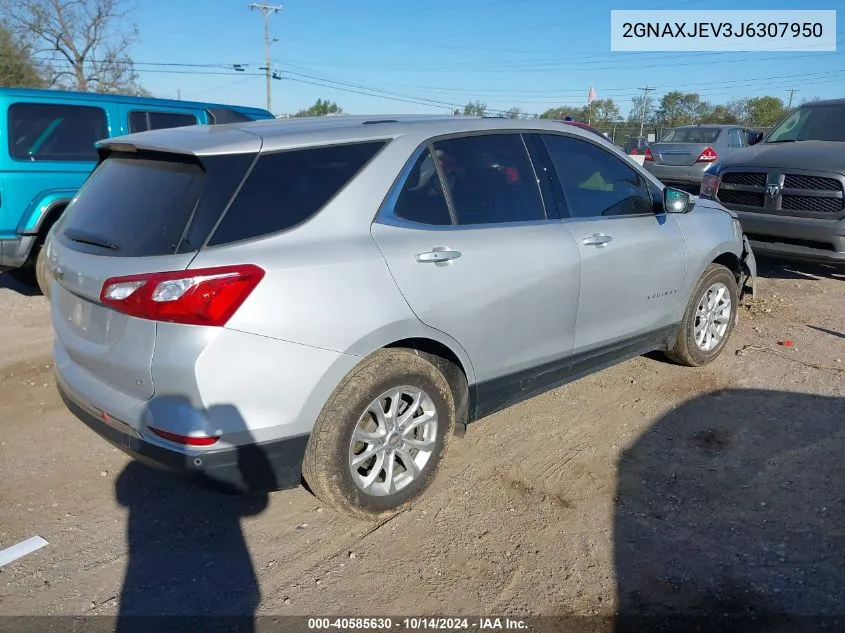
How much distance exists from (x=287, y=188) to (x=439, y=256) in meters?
0.75

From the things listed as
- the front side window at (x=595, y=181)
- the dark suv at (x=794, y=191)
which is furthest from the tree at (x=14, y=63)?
the front side window at (x=595, y=181)

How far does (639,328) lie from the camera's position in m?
4.29

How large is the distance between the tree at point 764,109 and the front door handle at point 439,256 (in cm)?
4565

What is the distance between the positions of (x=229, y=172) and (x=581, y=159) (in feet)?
7.41

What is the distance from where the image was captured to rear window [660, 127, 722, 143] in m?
15.0

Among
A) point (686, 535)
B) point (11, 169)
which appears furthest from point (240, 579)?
point (11, 169)

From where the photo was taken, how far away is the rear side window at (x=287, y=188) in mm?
2617

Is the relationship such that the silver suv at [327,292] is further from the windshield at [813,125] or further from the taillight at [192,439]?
the windshield at [813,125]

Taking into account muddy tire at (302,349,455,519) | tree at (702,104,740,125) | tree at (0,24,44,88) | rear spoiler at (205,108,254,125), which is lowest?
muddy tire at (302,349,455,519)

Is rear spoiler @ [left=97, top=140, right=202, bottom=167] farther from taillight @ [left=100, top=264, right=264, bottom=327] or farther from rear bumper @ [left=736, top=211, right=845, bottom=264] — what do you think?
rear bumper @ [left=736, top=211, right=845, bottom=264]

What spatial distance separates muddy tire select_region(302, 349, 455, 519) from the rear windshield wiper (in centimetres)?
112

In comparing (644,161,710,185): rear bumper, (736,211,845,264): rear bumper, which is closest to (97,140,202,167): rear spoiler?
(736,211,845,264): rear bumper

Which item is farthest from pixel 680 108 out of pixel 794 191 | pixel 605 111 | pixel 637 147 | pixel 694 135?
pixel 794 191

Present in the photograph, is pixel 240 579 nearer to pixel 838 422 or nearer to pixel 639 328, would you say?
pixel 639 328
